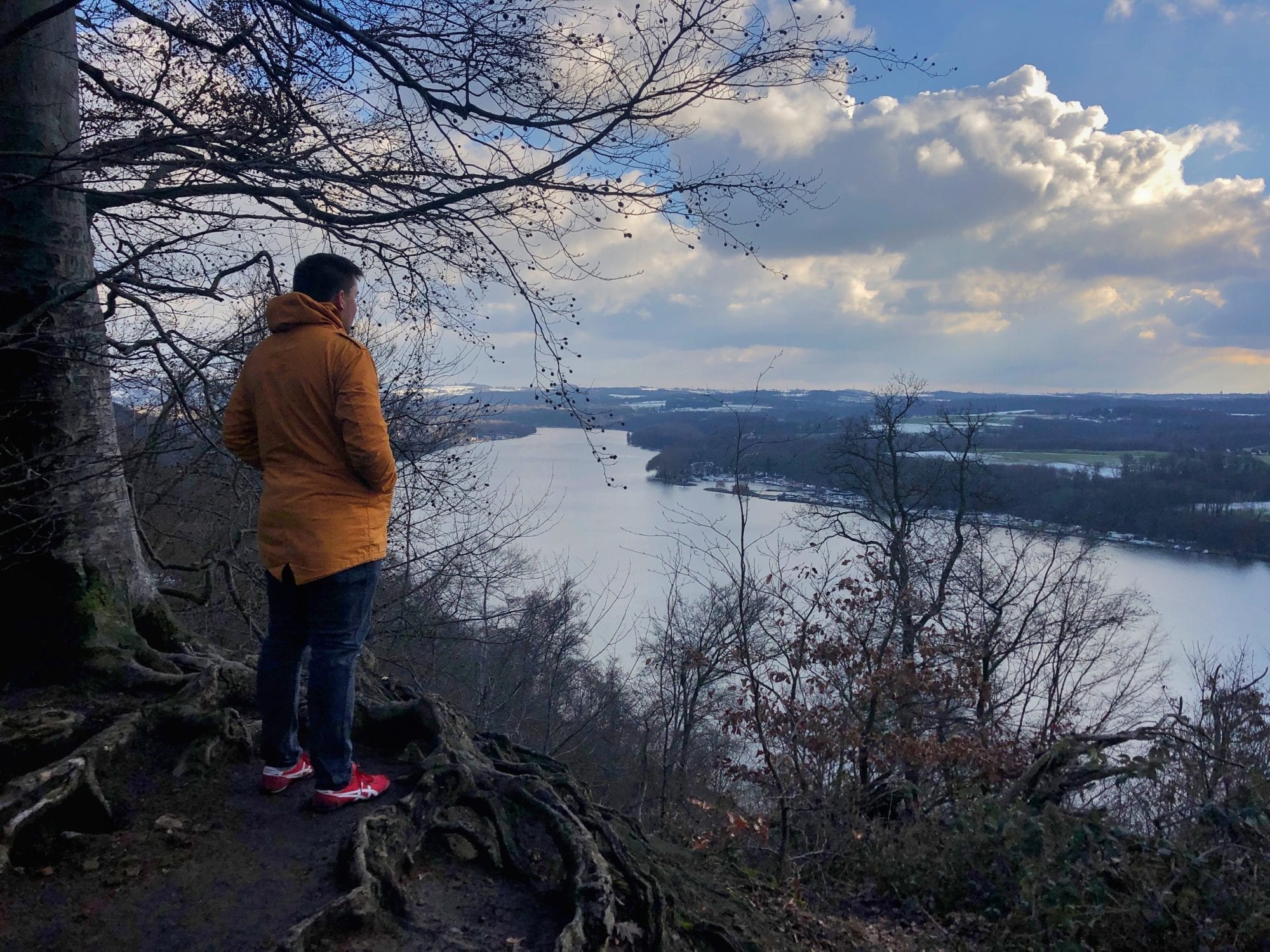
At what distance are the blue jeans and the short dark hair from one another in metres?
0.90

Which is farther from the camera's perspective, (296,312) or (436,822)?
(436,822)

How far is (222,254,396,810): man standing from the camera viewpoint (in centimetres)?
243

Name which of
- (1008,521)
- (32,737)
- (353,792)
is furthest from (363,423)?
(1008,521)

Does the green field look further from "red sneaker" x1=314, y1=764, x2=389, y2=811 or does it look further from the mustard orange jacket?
the mustard orange jacket

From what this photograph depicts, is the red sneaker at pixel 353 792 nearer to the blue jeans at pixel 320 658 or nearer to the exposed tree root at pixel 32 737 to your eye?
the blue jeans at pixel 320 658

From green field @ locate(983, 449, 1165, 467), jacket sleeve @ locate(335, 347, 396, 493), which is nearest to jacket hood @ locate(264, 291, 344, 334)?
jacket sleeve @ locate(335, 347, 396, 493)

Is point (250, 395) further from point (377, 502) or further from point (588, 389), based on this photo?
point (588, 389)

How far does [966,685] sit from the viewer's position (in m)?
13.2

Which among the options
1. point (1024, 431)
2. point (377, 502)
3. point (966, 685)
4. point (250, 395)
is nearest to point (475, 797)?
point (377, 502)

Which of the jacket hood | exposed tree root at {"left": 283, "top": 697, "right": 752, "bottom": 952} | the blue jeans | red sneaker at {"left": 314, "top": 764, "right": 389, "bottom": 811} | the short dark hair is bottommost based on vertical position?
exposed tree root at {"left": 283, "top": 697, "right": 752, "bottom": 952}

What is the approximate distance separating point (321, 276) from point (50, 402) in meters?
1.61

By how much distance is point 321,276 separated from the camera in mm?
2553

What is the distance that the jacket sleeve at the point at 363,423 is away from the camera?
237cm

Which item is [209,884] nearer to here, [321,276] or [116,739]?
[116,739]
